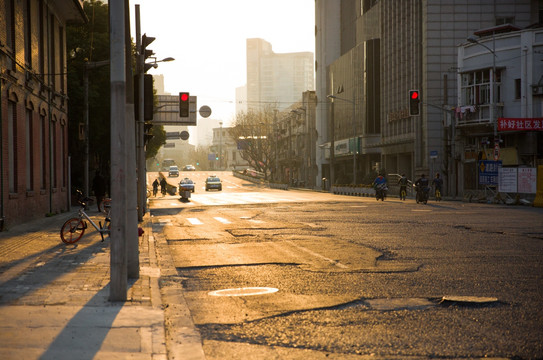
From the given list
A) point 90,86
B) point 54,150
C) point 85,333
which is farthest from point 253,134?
point 85,333

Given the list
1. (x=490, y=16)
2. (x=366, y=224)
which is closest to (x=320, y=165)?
(x=490, y=16)

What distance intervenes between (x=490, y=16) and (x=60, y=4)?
4016cm

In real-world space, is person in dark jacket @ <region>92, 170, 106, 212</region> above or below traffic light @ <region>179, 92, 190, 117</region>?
below

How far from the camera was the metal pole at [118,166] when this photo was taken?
772 centimetres

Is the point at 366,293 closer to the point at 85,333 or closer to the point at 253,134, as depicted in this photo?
the point at 85,333

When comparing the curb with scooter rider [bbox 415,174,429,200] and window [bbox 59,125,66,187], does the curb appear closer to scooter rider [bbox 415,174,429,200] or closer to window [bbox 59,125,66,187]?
window [bbox 59,125,66,187]

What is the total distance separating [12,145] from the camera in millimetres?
21312

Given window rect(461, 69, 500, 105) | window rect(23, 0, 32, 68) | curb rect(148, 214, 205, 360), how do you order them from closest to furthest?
curb rect(148, 214, 205, 360) → window rect(23, 0, 32, 68) → window rect(461, 69, 500, 105)

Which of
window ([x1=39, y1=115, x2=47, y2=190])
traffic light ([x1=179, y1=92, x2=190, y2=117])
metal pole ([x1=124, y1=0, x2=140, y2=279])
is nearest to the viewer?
metal pole ([x1=124, y1=0, x2=140, y2=279])

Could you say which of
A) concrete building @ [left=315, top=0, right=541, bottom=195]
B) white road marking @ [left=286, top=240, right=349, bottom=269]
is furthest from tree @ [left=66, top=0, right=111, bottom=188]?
white road marking @ [left=286, top=240, right=349, bottom=269]

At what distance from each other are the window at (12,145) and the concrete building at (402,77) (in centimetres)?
2843

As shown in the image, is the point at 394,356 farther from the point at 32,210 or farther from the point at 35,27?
the point at 35,27

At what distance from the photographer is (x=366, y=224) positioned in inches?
782

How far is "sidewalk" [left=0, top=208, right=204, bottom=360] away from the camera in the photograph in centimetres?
554
